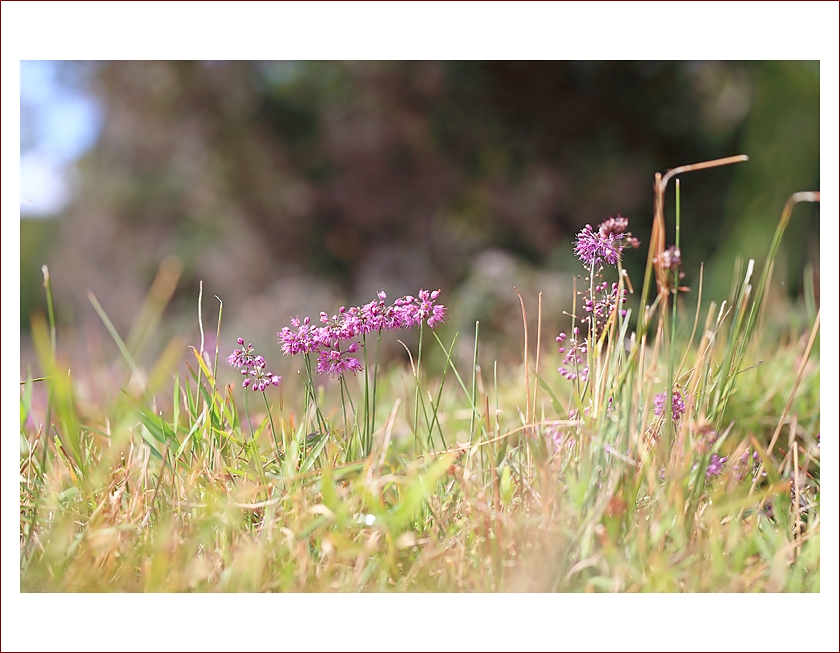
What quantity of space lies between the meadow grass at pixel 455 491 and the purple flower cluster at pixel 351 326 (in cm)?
3

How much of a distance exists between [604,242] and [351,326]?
490mm

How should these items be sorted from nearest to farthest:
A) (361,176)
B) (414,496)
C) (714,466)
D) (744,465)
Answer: (414,496)
(714,466)
(744,465)
(361,176)

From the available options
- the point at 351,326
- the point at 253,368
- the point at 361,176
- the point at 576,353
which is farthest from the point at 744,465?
the point at 361,176

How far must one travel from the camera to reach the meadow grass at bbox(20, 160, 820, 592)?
1.12 metres

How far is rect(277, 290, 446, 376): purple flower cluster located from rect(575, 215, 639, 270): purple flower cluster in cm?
28

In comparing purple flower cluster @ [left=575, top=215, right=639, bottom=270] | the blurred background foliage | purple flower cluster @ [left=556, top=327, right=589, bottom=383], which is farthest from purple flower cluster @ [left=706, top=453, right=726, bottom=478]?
the blurred background foliage

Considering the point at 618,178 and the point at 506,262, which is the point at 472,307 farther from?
the point at 618,178

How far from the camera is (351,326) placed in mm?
1376

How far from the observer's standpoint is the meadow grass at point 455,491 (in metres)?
1.12

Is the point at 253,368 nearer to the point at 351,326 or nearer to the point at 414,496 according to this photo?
the point at 351,326

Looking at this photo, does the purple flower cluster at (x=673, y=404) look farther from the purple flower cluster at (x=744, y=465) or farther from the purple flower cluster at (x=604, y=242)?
the purple flower cluster at (x=604, y=242)
